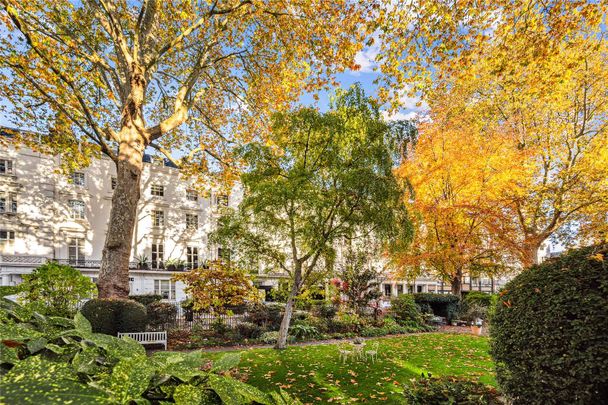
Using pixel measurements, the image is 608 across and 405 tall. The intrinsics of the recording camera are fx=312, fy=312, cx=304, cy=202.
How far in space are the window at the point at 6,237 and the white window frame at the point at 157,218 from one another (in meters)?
11.2

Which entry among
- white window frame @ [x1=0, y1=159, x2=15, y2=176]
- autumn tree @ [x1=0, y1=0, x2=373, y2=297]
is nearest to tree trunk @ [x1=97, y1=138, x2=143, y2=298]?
autumn tree @ [x1=0, y1=0, x2=373, y2=297]

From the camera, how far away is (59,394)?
2.64ft

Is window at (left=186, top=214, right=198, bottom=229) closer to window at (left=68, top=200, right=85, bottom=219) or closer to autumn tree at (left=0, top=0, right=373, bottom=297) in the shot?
window at (left=68, top=200, right=85, bottom=219)

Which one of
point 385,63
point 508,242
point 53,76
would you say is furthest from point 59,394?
point 508,242

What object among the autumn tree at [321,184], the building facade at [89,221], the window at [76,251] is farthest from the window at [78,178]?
the autumn tree at [321,184]

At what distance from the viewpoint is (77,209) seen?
3011 centimetres

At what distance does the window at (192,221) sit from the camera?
35.9 meters

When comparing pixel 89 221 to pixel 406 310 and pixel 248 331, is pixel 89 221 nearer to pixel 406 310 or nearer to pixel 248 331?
pixel 248 331

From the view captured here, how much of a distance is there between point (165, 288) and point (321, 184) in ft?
89.3

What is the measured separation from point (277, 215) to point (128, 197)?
6.22 m

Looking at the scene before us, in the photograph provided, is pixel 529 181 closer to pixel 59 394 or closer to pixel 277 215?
pixel 277 215

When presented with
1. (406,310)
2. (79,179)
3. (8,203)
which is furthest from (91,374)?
A: (8,203)

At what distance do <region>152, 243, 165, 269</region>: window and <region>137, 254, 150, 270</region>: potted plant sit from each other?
3.26ft

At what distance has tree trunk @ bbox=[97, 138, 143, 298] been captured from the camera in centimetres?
1210
